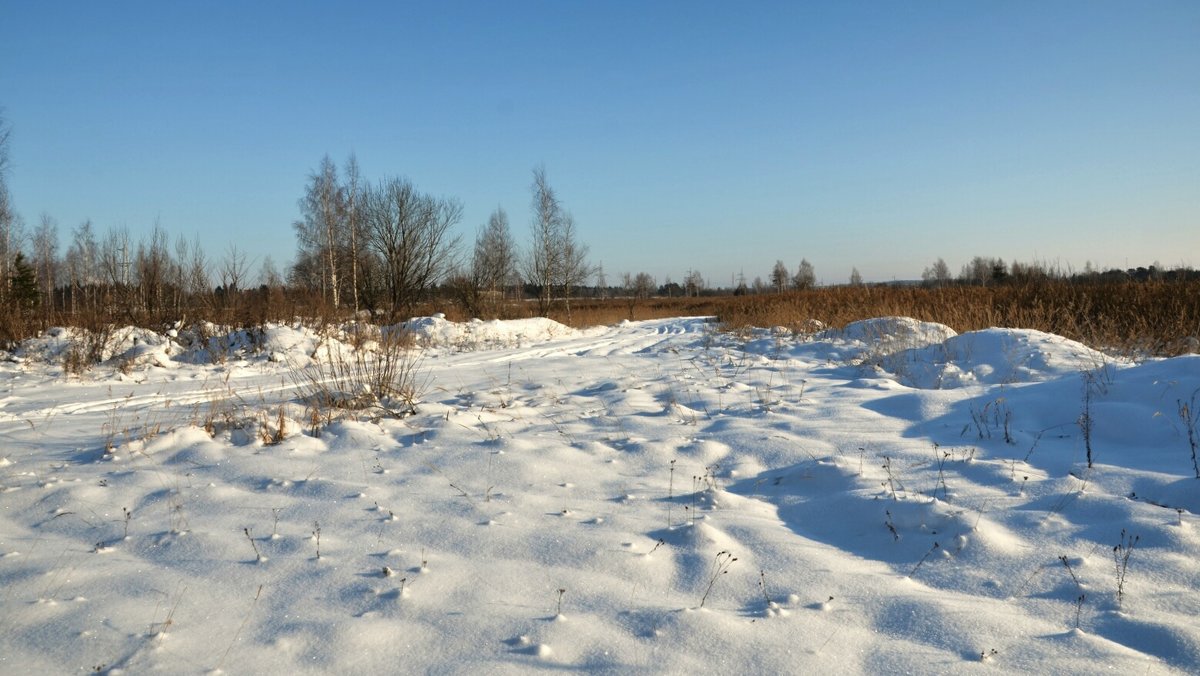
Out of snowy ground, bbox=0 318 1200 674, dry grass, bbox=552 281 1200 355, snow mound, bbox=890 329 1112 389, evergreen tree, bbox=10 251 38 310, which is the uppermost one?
evergreen tree, bbox=10 251 38 310

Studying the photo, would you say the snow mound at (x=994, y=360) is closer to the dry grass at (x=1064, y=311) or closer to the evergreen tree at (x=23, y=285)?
the dry grass at (x=1064, y=311)

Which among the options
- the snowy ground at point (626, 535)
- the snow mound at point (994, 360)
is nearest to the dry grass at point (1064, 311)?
the snow mound at point (994, 360)

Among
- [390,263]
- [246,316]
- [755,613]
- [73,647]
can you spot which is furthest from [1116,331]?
[390,263]

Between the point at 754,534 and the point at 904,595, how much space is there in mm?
686

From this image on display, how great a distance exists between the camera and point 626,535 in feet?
9.57

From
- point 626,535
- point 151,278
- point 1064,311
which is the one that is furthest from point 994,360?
point 151,278

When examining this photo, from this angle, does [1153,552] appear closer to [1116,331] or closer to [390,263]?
[1116,331]

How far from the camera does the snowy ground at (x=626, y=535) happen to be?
→ 207 cm

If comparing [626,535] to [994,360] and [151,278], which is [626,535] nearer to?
[994,360]

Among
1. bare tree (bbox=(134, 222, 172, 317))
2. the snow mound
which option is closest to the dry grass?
the snow mound

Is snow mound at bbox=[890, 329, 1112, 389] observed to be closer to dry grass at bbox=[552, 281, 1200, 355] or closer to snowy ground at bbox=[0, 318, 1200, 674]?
dry grass at bbox=[552, 281, 1200, 355]

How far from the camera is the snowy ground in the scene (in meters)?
2.07

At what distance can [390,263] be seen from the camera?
744 inches

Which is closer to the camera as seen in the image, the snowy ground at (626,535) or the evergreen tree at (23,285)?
the snowy ground at (626,535)
